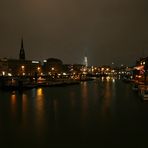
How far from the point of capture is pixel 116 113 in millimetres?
22516

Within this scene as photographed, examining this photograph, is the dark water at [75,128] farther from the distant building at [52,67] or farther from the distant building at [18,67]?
the distant building at [52,67]

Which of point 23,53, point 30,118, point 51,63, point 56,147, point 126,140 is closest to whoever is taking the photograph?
point 56,147

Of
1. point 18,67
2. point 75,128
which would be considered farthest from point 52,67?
point 75,128

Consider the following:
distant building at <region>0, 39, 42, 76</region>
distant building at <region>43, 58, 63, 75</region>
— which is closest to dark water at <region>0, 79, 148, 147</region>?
distant building at <region>0, 39, 42, 76</region>

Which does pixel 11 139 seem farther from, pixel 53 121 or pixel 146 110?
pixel 146 110

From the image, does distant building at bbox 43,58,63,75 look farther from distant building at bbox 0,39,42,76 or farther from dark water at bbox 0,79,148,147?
dark water at bbox 0,79,148,147

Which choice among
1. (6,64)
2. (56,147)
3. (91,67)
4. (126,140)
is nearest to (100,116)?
(126,140)

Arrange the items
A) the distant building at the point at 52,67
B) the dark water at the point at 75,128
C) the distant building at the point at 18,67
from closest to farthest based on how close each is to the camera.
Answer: the dark water at the point at 75,128, the distant building at the point at 18,67, the distant building at the point at 52,67

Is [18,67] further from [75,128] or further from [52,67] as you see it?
[75,128]

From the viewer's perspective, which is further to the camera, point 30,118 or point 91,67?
point 91,67

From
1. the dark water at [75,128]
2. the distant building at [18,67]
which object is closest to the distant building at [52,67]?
the distant building at [18,67]

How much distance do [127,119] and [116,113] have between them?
282cm

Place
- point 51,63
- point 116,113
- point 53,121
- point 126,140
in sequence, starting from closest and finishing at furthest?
point 126,140
point 53,121
point 116,113
point 51,63

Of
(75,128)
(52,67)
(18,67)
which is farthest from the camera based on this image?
(52,67)
